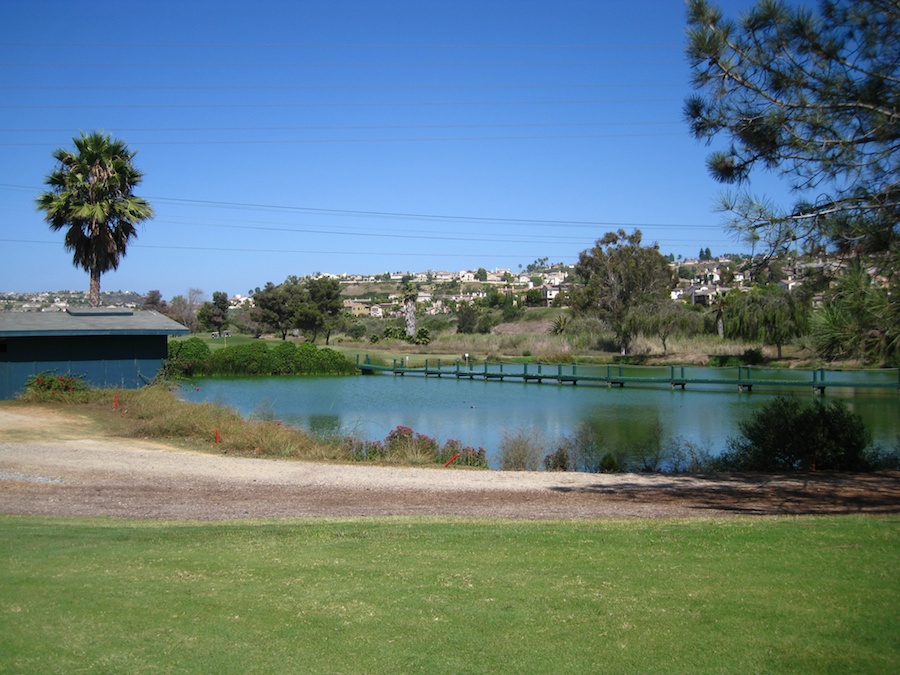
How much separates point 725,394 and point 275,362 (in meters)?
26.6

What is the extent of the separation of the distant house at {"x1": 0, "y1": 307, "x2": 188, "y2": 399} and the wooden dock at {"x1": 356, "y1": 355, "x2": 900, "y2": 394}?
24945 millimetres

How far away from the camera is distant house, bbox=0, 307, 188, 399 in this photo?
26625 millimetres

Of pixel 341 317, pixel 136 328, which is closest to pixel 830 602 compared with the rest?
pixel 136 328

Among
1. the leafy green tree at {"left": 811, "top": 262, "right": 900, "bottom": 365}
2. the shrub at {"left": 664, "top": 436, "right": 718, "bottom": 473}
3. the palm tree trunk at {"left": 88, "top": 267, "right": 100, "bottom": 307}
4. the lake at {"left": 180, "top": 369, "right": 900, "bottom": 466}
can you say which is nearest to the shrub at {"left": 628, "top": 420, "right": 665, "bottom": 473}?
the shrub at {"left": 664, "top": 436, "right": 718, "bottom": 473}

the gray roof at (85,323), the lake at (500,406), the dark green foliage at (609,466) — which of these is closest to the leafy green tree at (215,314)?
the lake at (500,406)

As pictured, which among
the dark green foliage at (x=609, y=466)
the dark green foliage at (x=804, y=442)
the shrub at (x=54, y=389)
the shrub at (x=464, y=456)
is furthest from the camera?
the shrub at (x=54, y=389)

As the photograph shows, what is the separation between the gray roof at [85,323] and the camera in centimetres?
2655

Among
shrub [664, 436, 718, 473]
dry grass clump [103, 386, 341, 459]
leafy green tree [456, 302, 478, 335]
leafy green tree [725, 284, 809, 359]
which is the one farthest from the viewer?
leafy green tree [456, 302, 478, 335]

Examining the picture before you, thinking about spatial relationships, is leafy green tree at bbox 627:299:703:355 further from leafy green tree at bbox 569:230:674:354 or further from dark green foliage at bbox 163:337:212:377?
dark green foliage at bbox 163:337:212:377

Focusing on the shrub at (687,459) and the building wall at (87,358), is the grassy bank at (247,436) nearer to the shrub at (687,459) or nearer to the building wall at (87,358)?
the building wall at (87,358)

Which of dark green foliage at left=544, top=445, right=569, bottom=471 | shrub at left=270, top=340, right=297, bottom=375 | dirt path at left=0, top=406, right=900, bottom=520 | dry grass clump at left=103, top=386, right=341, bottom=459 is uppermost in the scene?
shrub at left=270, top=340, right=297, bottom=375

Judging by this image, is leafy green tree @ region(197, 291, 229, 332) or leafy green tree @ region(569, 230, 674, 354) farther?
leafy green tree @ region(197, 291, 229, 332)

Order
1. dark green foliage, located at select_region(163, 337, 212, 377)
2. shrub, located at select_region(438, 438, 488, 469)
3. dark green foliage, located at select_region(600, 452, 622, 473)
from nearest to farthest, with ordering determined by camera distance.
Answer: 1. dark green foliage, located at select_region(600, 452, 622, 473)
2. shrub, located at select_region(438, 438, 488, 469)
3. dark green foliage, located at select_region(163, 337, 212, 377)

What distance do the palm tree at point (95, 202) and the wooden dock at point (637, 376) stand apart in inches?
999
